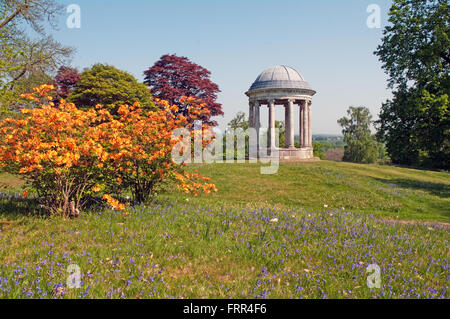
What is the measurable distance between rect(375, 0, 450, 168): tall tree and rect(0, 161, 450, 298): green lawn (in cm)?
1594

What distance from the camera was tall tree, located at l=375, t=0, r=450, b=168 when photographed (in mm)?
20953

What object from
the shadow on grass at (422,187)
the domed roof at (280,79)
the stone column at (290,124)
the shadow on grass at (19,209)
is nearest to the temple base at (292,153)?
the stone column at (290,124)

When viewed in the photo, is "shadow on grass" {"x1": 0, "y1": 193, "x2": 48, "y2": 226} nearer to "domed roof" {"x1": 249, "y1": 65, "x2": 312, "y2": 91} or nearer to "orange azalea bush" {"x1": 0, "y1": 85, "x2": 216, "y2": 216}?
"orange azalea bush" {"x1": 0, "y1": 85, "x2": 216, "y2": 216}

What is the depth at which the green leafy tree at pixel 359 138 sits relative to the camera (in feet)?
197

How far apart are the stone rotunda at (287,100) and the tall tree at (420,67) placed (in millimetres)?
8956

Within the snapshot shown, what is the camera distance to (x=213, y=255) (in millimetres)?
5523

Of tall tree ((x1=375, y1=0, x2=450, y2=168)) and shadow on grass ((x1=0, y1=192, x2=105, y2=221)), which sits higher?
tall tree ((x1=375, y1=0, x2=450, y2=168))

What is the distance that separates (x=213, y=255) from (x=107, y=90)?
1054 inches

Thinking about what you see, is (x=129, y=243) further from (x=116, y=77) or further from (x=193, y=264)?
(x=116, y=77)

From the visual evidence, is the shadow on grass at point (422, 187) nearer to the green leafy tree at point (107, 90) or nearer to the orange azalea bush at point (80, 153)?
the orange azalea bush at point (80, 153)

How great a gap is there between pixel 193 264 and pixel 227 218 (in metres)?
2.82

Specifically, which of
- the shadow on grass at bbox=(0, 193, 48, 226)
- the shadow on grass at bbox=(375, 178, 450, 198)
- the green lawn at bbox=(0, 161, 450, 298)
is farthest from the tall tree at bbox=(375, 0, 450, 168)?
the shadow on grass at bbox=(0, 193, 48, 226)

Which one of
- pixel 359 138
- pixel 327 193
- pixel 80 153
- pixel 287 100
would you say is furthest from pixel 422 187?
pixel 359 138
